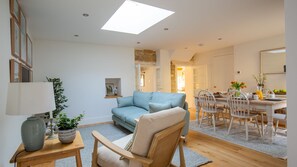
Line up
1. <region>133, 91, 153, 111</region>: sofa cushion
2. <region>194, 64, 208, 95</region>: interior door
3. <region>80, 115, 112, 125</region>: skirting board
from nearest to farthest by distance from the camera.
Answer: <region>133, 91, 153, 111</region>: sofa cushion, <region>80, 115, 112, 125</region>: skirting board, <region>194, 64, 208, 95</region>: interior door

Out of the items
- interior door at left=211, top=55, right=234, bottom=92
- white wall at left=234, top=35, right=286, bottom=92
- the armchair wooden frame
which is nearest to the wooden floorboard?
the armchair wooden frame

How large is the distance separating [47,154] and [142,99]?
2.90 metres

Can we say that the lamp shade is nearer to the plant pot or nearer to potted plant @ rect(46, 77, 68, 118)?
the plant pot

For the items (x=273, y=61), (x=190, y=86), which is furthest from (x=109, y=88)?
(x=273, y=61)

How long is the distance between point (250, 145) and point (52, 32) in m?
4.77

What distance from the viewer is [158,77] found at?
233 inches

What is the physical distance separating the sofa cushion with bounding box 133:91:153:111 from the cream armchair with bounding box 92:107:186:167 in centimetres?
227

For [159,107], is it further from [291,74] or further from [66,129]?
[291,74]

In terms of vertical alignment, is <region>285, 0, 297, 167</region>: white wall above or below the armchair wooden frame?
above

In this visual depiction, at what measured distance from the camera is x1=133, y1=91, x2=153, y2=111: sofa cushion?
13.0ft

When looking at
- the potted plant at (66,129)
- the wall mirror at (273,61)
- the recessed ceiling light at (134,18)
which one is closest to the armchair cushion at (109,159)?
the potted plant at (66,129)

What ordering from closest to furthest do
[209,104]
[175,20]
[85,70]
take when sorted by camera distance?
[175,20] < [209,104] < [85,70]

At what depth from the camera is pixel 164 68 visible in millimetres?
5863

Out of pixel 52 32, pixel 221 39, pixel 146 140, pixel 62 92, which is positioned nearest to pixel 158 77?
pixel 221 39
